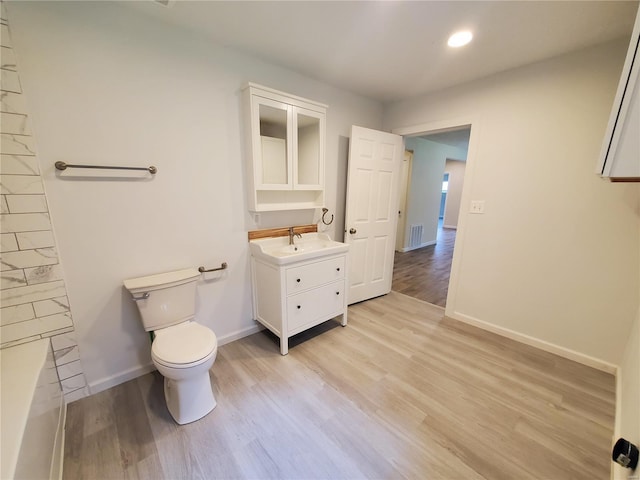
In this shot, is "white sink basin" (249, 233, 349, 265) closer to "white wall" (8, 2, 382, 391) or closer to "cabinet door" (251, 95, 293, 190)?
"white wall" (8, 2, 382, 391)

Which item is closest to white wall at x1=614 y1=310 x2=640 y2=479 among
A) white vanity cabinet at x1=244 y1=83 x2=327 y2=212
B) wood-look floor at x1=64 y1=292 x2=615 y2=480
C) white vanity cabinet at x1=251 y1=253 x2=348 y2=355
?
wood-look floor at x1=64 y1=292 x2=615 y2=480

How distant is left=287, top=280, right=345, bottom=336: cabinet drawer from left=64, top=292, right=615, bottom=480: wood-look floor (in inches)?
8.7

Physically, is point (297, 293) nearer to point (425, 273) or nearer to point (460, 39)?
point (460, 39)

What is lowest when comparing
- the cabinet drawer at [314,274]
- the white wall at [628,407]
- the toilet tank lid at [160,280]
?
the white wall at [628,407]

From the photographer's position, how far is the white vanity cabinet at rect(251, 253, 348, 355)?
1936 millimetres

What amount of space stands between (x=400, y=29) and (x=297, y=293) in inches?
76.3

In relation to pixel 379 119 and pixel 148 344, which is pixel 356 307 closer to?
pixel 148 344

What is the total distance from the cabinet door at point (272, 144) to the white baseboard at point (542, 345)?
7.27 ft

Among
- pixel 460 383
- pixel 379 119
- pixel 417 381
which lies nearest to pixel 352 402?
pixel 417 381

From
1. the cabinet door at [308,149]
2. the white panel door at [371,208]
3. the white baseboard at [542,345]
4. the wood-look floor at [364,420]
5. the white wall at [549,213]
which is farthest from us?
the white panel door at [371,208]

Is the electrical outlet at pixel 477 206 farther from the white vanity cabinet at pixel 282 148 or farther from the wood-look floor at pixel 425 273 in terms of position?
the white vanity cabinet at pixel 282 148

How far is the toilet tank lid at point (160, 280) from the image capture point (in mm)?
1521

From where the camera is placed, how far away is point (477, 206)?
92.0 inches

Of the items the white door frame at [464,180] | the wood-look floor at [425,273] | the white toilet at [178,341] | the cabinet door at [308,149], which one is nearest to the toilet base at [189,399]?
the white toilet at [178,341]
